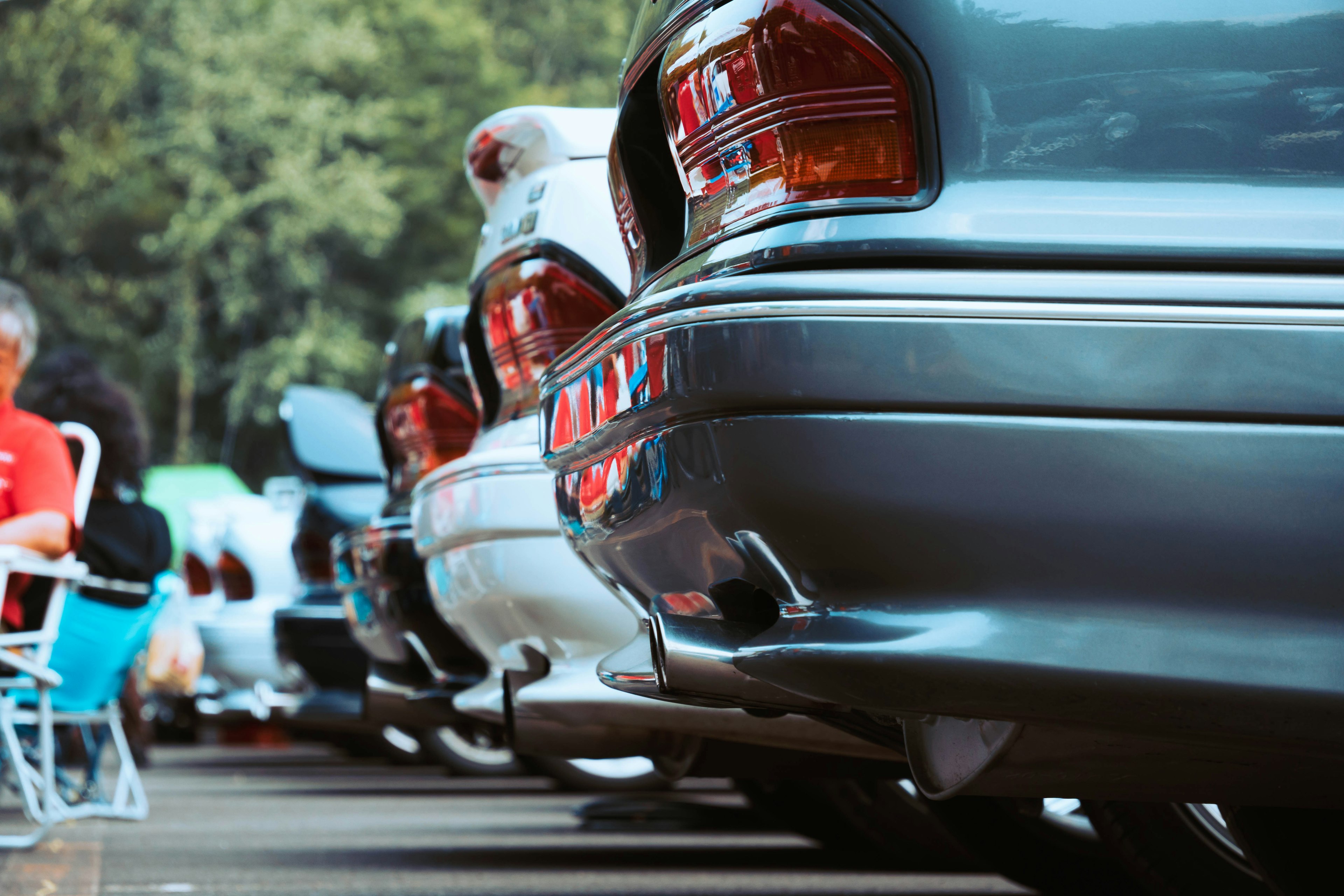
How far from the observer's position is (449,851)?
5.26 metres

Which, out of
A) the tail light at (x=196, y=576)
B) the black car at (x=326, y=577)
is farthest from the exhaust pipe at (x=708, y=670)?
the tail light at (x=196, y=576)

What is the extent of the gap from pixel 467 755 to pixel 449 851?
2.78 metres

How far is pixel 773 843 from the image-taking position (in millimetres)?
5488

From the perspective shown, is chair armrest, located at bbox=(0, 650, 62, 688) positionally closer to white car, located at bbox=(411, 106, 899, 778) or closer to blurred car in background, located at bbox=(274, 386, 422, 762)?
blurred car in background, located at bbox=(274, 386, 422, 762)

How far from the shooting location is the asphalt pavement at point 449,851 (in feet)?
14.3

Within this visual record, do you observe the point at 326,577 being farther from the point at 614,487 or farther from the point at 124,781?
the point at 614,487

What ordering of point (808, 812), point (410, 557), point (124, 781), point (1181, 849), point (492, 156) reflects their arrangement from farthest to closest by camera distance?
point (124, 781) → point (808, 812) → point (410, 557) → point (492, 156) → point (1181, 849)

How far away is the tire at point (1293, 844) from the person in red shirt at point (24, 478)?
12.3 ft

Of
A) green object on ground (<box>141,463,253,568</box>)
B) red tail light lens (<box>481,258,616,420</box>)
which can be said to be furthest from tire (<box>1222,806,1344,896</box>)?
green object on ground (<box>141,463,253,568</box>)

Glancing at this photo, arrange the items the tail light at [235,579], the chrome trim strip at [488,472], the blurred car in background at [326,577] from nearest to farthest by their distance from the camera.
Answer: the chrome trim strip at [488,472], the blurred car in background at [326,577], the tail light at [235,579]

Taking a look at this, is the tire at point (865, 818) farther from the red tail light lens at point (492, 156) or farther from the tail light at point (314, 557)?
the tail light at point (314, 557)

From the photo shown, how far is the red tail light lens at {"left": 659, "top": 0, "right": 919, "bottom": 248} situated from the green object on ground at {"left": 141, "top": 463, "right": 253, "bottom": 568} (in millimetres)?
14618

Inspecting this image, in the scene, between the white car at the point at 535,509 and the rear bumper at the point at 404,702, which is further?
the rear bumper at the point at 404,702

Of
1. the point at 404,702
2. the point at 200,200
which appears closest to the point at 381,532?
the point at 404,702
